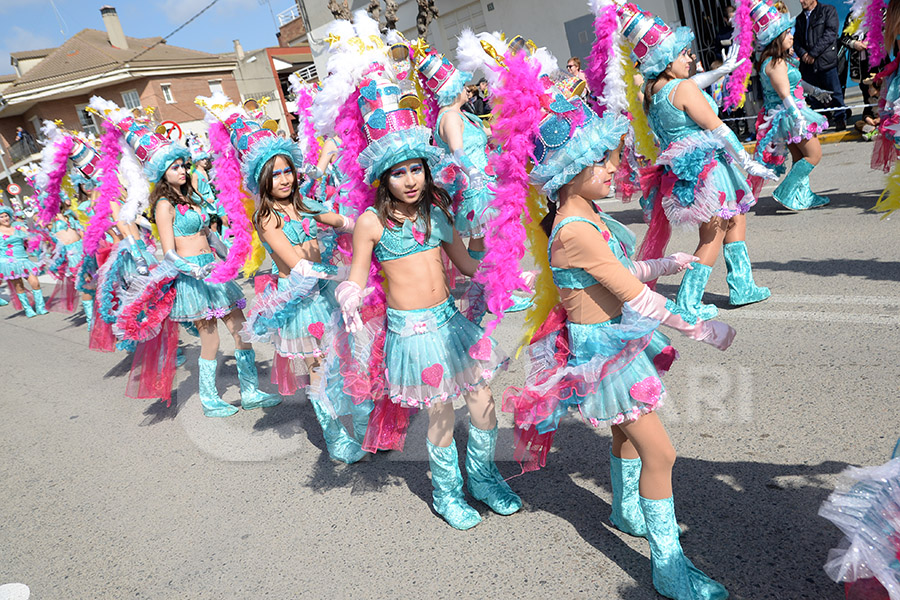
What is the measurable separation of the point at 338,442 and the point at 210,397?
1767 mm

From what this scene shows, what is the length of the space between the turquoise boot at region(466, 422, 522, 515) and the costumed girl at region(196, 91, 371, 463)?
0.93 m

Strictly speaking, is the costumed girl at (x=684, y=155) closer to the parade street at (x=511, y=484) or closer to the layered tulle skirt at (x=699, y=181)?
the layered tulle skirt at (x=699, y=181)

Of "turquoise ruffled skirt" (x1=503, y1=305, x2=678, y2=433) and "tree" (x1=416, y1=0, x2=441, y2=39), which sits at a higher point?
"tree" (x1=416, y1=0, x2=441, y2=39)

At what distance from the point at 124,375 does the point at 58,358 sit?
2.26 m

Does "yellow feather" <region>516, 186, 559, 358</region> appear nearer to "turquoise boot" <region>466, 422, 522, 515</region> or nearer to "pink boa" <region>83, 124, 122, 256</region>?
"turquoise boot" <region>466, 422, 522, 515</region>

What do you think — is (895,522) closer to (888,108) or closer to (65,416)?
(888,108)

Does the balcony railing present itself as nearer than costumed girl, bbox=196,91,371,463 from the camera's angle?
No

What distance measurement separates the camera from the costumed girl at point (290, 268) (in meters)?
3.96

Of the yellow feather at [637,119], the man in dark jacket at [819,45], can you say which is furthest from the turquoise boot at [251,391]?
the man in dark jacket at [819,45]

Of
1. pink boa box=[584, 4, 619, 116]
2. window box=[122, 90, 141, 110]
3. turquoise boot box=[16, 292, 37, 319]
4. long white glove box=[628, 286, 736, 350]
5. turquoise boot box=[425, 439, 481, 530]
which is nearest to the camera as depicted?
long white glove box=[628, 286, 736, 350]

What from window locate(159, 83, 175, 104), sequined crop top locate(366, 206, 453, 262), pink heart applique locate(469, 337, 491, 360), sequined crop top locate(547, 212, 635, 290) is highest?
window locate(159, 83, 175, 104)

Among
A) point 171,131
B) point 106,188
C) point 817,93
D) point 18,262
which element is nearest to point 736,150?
point 171,131

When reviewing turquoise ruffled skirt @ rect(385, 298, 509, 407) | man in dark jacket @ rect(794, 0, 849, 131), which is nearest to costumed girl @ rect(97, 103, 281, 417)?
turquoise ruffled skirt @ rect(385, 298, 509, 407)

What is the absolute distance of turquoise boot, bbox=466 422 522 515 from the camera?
3244mm
